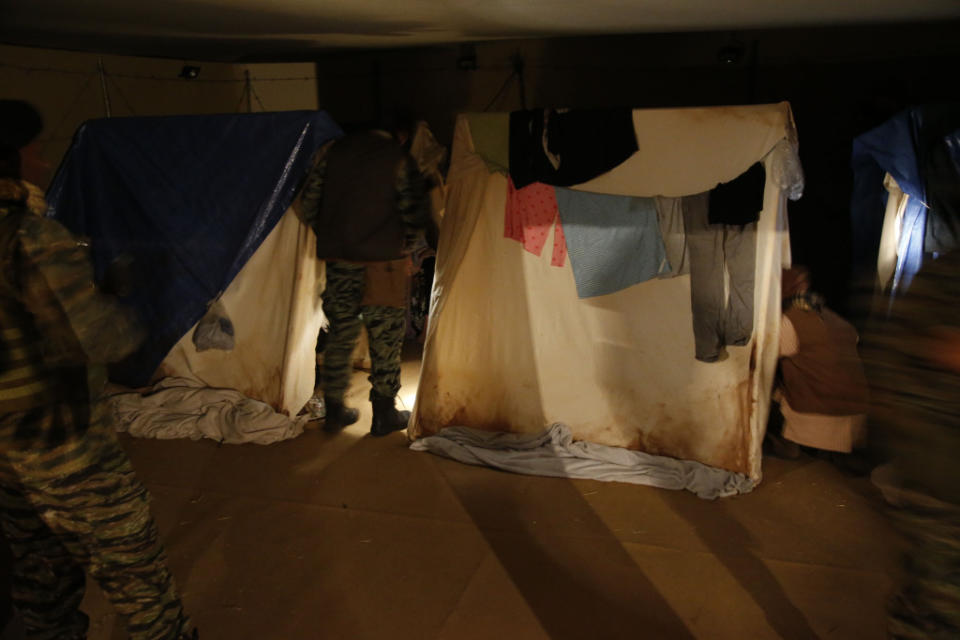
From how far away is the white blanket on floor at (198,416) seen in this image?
4379mm

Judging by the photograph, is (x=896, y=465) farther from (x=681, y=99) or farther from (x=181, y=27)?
(x=681, y=99)

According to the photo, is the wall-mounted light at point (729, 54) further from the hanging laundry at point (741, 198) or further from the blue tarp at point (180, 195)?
the blue tarp at point (180, 195)

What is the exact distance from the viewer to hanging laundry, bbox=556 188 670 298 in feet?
12.0

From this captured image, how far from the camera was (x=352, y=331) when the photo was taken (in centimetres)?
439

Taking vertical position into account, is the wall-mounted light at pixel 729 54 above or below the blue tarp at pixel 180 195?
above

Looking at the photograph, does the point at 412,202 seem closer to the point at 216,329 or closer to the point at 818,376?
the point at 216,329

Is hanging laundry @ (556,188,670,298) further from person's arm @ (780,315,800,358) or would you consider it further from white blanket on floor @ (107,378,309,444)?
white blanket on floor @ (107,378,309,444)

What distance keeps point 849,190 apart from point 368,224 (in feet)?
15.1

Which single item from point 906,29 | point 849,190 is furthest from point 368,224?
point 906,29

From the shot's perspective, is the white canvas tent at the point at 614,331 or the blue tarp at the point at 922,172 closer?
the white canvas tent at the point at 614,331

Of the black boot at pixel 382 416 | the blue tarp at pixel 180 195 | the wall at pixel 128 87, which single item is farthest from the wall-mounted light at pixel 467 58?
the black boot at pixel 382 416

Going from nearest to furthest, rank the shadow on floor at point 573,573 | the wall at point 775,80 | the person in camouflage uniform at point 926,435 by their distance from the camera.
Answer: the person in camouflage uniform at point 926,435, the shadow on floor at point 573,573, the wall at point 775,80

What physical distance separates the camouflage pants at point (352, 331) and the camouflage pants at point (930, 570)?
3107 mm

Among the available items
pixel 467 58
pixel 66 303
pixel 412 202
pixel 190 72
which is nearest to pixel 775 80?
pixel 467 58
